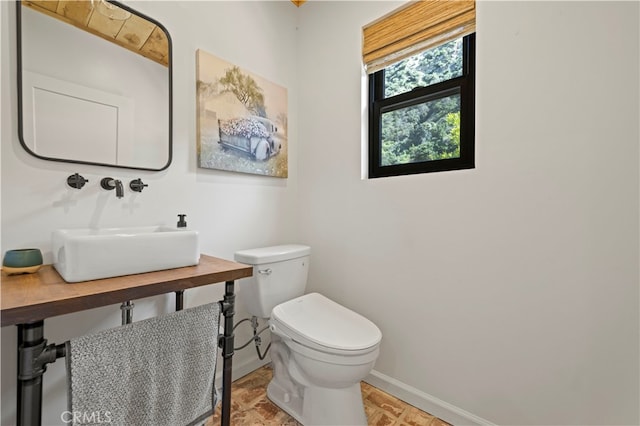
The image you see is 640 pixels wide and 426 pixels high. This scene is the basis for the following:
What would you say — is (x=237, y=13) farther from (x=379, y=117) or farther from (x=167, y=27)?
(x=379, y=117)

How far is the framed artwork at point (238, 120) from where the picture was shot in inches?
53.9

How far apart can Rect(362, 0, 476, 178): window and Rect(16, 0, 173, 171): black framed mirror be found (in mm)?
1079

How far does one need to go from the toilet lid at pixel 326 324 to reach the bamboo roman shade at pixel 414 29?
1.32 meters

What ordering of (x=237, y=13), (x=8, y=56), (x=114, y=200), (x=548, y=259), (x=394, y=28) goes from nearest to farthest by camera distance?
(x=8, y=56) → (x=548, y=259) → (x=114, y=200) → (x=394, y=28) → (x=237, y=13)

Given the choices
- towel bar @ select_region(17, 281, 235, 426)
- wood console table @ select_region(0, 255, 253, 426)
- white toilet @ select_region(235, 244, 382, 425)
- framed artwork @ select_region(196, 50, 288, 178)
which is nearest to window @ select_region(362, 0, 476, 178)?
framed artwork @ select_region(196, 50, 288, 178)

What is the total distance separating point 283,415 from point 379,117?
162 cm

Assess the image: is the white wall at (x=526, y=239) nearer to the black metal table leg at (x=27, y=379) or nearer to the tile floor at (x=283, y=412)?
the tile floor at (x=283, y=412)

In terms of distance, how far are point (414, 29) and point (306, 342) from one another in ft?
5.00

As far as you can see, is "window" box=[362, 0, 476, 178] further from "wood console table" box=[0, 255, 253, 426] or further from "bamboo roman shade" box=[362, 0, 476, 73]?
"wood console table" box=[0, 255, 253, 426]

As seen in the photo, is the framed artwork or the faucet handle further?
the framed artwork

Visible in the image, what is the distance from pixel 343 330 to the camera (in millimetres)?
1169

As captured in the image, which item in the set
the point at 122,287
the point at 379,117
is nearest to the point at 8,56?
the point at 122,287

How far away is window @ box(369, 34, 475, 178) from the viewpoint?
4.12ft

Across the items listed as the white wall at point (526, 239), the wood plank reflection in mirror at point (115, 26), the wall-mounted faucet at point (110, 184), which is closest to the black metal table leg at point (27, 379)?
the wall-mounted faucet at point (110, 184)
